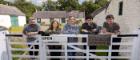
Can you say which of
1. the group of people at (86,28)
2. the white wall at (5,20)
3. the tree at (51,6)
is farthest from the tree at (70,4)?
the group of people at (86,28)

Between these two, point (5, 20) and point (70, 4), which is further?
point (70, 4)

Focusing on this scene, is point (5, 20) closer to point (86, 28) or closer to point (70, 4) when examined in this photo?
point (86, 28)

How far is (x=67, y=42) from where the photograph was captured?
4.45m

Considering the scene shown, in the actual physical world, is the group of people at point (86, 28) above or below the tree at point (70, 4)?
below

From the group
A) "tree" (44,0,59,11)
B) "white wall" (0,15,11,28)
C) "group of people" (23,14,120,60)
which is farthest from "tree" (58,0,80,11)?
"group of people" (23,14,120,60)

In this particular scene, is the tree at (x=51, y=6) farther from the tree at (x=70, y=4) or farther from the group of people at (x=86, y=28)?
the group of people at (x=86, y=28)

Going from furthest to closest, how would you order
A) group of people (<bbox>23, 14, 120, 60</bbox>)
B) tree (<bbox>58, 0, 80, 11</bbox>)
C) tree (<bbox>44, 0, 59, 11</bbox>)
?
tree (<bbox>44, 0, 59, 11</bbox>), tree (<bbox>58, 0, 80, 11</bbox>), group of people (<bbox>23, 14, 120, 60</bbox>)

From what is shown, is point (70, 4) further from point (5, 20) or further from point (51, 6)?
point (5, 20)

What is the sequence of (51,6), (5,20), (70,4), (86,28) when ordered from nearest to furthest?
1. (86,28)
2. (5,20)
3. (70,4)
4. (51,6)

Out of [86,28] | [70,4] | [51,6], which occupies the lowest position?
[86,28]

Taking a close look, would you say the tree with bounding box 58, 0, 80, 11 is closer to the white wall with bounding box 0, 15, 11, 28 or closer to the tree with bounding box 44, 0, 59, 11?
the tree with bounding box 44, 0, 59, 11

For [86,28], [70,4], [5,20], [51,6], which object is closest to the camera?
[86,28]

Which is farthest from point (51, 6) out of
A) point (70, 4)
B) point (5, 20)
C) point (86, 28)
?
point (86, 28)

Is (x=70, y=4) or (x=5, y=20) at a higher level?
(x=70, y=4)
